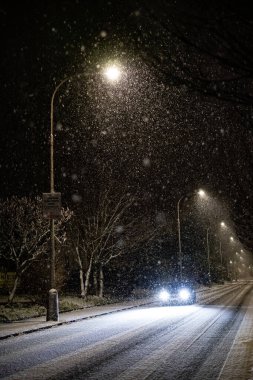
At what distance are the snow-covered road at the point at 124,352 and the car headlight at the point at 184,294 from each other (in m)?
14.8

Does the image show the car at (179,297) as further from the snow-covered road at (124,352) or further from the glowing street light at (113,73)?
the glowing street light at (113,73)

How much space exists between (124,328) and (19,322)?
17.0 ft

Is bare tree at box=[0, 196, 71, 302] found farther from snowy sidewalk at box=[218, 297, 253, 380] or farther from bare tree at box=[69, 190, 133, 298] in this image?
snowy sidewalk at box=[218, 297, 253, 380]

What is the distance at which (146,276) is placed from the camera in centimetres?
5006

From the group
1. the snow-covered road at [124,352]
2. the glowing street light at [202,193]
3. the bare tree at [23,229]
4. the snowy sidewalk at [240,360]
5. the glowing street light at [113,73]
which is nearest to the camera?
the snowy sidewalk at [240,360]

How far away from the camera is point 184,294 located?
34219 millimetres

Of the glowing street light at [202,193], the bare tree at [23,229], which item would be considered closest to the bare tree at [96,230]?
the bare tree at [23,229]

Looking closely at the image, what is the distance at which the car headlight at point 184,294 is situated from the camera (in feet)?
112

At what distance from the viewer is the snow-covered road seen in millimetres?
9742

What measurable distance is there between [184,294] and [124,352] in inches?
882

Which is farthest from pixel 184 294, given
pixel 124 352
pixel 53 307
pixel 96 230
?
pixel 124 352

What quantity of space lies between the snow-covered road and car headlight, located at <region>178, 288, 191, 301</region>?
14831 mm

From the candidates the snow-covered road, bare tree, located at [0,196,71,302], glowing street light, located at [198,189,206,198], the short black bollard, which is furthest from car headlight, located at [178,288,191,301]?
the short black bollard

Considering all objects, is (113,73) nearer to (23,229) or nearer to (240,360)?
(240,360)
